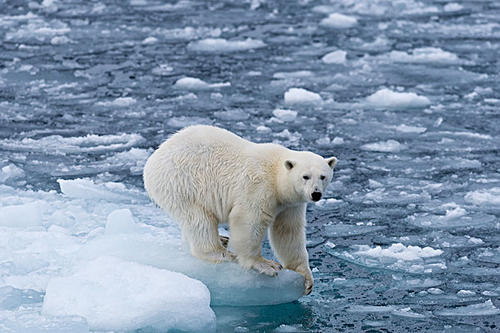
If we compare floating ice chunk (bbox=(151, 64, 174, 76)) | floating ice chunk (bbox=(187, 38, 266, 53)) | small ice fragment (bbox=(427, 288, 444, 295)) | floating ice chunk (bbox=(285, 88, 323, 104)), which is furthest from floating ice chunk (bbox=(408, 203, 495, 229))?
floating ice chunk (bbox=(187, 38, 266, 53))

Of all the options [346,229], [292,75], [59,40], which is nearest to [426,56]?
[292,75]

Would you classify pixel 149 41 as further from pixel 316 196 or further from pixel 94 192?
pixel 316 196

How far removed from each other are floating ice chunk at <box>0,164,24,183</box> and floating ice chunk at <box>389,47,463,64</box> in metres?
5.26

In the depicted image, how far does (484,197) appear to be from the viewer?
7.03 metres

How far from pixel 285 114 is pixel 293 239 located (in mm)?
3903

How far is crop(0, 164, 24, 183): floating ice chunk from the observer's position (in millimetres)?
7436

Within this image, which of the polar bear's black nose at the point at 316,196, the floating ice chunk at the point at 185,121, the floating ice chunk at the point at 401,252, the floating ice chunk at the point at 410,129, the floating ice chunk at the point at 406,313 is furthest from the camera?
the floating ice chunk at the point at 185,121

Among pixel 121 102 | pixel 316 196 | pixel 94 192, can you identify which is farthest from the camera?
pixel 121 102

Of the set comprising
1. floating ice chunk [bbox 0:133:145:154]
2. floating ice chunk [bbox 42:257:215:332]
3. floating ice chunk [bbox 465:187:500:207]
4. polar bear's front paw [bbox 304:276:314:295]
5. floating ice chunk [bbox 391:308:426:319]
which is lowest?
floating ice chunk [bbox 0:133:145:154]

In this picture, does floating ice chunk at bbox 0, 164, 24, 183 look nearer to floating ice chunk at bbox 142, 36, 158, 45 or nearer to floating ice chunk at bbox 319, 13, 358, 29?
floating ice chunk at bbox 142, 36, 158, 45

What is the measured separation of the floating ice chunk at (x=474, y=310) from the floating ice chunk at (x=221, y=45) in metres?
6.85

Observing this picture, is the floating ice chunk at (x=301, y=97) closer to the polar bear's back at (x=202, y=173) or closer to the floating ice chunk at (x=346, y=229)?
the floating ice chunk at (x=346, y=229)

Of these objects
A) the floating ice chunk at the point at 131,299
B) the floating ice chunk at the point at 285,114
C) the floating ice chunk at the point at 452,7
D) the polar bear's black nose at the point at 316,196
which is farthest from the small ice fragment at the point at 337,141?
the floating ice chunk at the point at 452,7

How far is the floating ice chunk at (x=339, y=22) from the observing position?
502 inches
